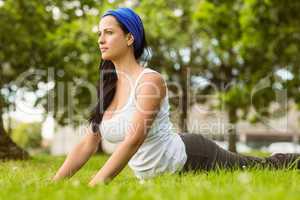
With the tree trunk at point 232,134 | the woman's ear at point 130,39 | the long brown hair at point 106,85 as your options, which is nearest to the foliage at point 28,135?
the tree trunk at point 232,134

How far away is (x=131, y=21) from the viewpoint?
Answer: 482 centimetres

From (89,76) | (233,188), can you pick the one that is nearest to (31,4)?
(89,76)

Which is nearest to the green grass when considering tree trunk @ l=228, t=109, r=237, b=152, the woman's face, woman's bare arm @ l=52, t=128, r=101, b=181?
woman's bare arm @ l=52, t=128, r=101, b=181

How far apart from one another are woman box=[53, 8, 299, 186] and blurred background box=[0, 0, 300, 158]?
790 cm

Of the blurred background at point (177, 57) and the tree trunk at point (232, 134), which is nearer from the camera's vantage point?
the blurred background at point (177, 57)

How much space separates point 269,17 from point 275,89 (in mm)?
5220

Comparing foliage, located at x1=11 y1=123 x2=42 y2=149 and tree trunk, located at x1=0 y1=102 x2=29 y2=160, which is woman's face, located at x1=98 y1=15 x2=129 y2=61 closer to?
tree trunk, located at x1=0 y1=102 x2=29 y2=160

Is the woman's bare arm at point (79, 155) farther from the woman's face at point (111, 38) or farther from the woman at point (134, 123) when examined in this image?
the woman's face at point (111, 38)

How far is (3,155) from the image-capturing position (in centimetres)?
1224

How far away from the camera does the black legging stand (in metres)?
5.17

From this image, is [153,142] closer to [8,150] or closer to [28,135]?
[8,150]

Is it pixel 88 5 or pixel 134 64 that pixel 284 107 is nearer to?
pixel 88 5

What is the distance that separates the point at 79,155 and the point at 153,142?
860 millimetres

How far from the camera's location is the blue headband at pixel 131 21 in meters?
4.78
